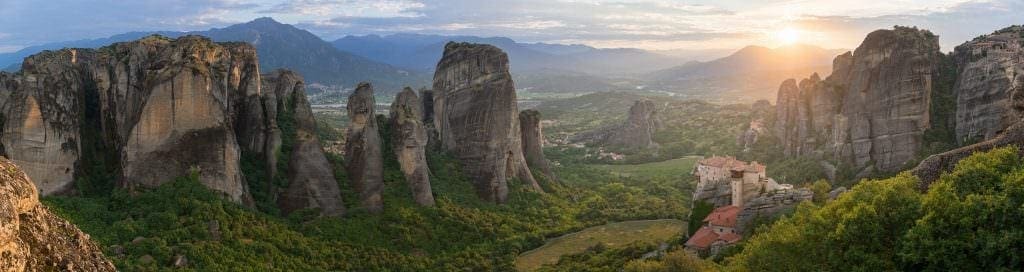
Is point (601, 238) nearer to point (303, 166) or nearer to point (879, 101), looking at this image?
point (303, 166)

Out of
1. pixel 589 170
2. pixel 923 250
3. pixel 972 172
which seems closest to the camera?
pixel 923 250

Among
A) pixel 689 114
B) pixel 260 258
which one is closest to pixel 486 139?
pixel 260 258

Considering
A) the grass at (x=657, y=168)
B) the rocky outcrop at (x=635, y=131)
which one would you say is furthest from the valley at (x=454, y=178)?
the rocky outcrop at (x=635, y=131)

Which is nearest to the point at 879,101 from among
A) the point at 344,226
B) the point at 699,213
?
the point at 699,213

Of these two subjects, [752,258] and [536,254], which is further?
[536,254]

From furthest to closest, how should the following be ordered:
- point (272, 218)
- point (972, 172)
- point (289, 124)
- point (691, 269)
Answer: point (289, 124) → point (272, 218) → point (691, 269) → point (972, 172)

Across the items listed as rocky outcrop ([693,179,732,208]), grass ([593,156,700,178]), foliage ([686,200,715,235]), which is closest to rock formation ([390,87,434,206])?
foliage ([686,200,715,235])

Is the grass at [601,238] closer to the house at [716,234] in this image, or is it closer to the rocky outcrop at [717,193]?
the rocky outcrop at [717,193]

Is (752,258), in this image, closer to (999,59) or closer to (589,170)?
(999,59)
